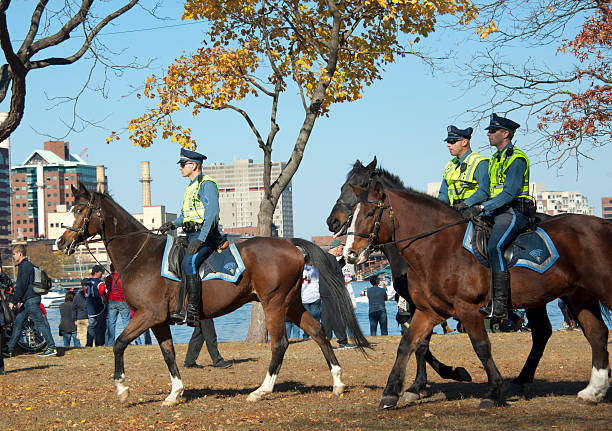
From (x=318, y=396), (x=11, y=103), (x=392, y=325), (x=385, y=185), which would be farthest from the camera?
(x=392, y=325)

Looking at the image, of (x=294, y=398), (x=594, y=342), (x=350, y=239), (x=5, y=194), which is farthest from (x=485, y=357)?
(x=5, y=194)

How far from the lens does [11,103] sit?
47.6ft

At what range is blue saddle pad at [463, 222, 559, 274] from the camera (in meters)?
9.02

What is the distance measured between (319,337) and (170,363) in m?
2.04

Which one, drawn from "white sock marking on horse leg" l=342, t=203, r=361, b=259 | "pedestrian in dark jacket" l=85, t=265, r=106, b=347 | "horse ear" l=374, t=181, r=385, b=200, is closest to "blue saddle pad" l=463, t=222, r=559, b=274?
"horse ear" l=374, t=181, r=385, b=200

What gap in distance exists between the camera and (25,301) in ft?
59.1

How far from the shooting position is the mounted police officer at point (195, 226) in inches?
404

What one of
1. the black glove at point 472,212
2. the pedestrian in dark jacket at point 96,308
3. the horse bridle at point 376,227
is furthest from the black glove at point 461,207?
the pedestrian in dark jacket at point 96,308

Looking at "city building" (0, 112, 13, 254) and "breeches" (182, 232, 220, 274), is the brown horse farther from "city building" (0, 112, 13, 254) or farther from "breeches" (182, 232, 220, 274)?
"city building" (0, 112, 13, 254)

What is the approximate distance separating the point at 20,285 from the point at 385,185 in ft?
35.5

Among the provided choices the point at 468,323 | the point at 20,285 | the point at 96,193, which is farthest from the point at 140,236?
the point at 20,285

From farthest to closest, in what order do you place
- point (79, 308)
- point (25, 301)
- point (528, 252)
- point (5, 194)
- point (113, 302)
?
1. point (5, 194)
2. point (79, 308)
3. point (113, 302)
4. point (25, 301)
5. point (528, 252)

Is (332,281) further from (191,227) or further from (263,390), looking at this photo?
(191,227)

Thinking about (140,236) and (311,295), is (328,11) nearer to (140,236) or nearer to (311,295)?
(311,295)
